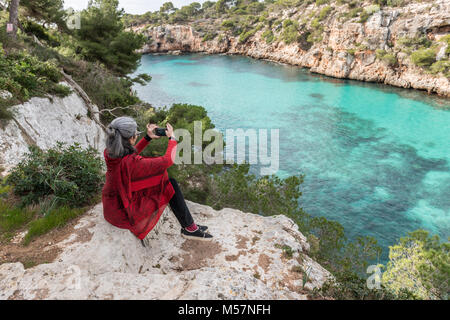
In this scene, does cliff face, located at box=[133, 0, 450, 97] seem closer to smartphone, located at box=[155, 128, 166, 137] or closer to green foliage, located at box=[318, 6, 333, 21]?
green foliage, located at box=[318, 6, 333, 21]

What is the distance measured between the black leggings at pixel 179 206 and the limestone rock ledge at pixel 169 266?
0.38m

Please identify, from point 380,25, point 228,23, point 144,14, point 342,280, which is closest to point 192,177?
point 342,280

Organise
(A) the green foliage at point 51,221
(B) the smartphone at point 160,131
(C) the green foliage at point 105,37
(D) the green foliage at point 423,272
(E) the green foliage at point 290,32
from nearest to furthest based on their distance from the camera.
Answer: (A) the green foliage at point 51,221
(B) the smartphone at point 160,131
(D) the green foliage at point 423,272
(C) the green foliage at point 105,37
(E) the green foliage at point 290,32

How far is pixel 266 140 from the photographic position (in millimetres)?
21078

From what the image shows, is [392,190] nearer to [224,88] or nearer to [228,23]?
[224,88]

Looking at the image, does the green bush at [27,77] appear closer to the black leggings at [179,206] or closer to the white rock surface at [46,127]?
the white rock surface at [46,127]

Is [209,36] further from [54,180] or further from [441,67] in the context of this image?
[54,180]

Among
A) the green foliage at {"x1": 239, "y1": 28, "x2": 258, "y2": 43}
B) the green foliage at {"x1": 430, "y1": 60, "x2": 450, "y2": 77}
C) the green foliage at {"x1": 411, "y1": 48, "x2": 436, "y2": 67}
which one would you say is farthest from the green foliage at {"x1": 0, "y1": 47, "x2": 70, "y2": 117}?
the green foliage at {"x1": 239, "y1": 28, "x2": 258, "y2": 43}

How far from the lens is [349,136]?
852 inches

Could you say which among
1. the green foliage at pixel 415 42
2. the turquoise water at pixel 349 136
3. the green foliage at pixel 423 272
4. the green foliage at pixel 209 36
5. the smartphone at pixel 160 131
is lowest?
the turquoise water at pixel 349 136

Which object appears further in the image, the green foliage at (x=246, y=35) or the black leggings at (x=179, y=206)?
the green foliage at (x=246, y=35)

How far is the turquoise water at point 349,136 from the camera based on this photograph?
1270 cm

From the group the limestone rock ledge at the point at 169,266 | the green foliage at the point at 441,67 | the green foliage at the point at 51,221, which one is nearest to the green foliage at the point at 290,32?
the green foliage at the point at 441,67
